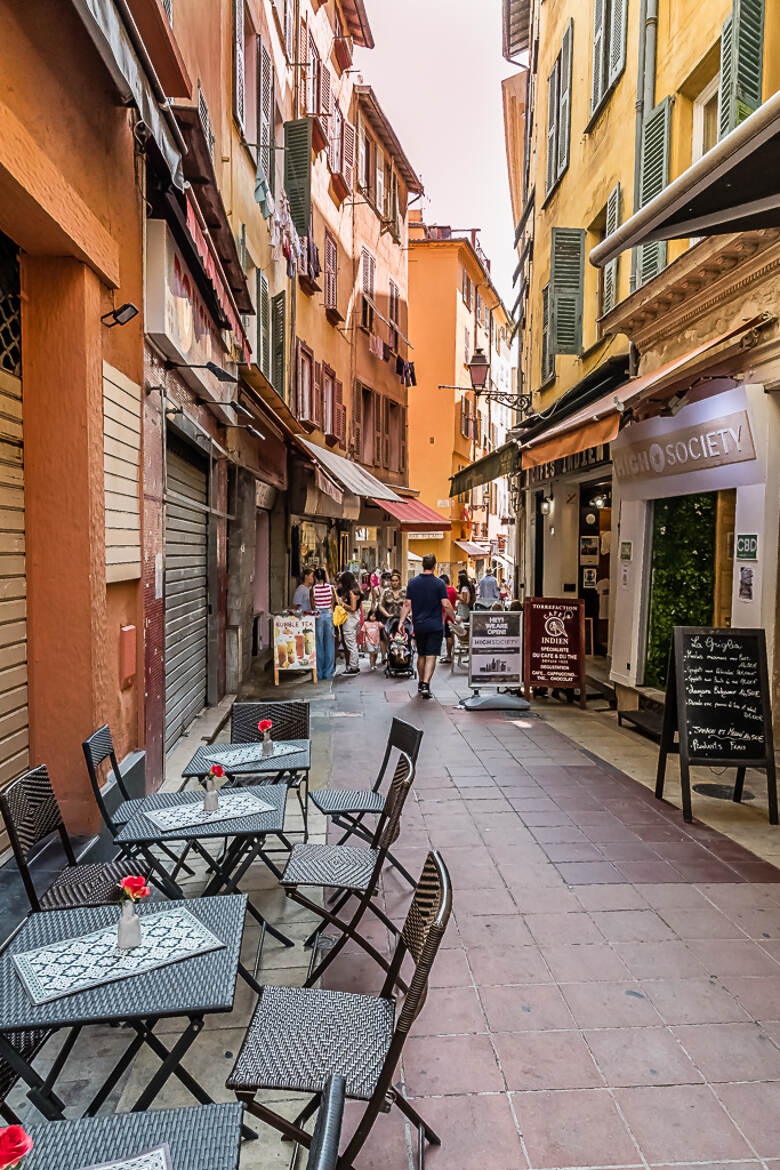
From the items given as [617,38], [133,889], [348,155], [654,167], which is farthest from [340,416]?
[133,889]

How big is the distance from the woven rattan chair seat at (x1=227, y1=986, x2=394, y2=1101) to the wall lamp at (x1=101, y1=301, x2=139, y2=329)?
3703 millimetres

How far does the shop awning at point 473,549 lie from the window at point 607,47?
24.3 meters

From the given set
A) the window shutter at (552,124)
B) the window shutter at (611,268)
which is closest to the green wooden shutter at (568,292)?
the window shutter at (611,268)

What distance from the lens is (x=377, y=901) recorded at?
4.35m

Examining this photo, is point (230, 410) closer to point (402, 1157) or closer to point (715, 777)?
point (715, 777)

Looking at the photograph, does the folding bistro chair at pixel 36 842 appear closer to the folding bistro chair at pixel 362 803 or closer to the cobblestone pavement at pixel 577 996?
the cobblestone pavement at pixel 577 996

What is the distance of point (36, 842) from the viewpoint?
3.47 m

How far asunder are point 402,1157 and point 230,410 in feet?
25.8

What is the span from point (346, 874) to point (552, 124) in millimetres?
14416

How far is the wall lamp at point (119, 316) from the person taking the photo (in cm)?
464

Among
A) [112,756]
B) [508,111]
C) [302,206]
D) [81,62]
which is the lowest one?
[112,756]

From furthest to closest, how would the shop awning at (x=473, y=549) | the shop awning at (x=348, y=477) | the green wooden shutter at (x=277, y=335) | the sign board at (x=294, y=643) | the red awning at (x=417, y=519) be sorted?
the shop awning at (x=473, y=549) → the red awning at (x=417, y=519) → the shop awning at (x=348, y=477) → the green wooden shutter at (x=277, y=335) → the sign board at (x=294, y=643)

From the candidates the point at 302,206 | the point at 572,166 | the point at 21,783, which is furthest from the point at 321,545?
the point at 21,783

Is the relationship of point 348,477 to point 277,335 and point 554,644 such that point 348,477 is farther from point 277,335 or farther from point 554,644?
point 554,644
